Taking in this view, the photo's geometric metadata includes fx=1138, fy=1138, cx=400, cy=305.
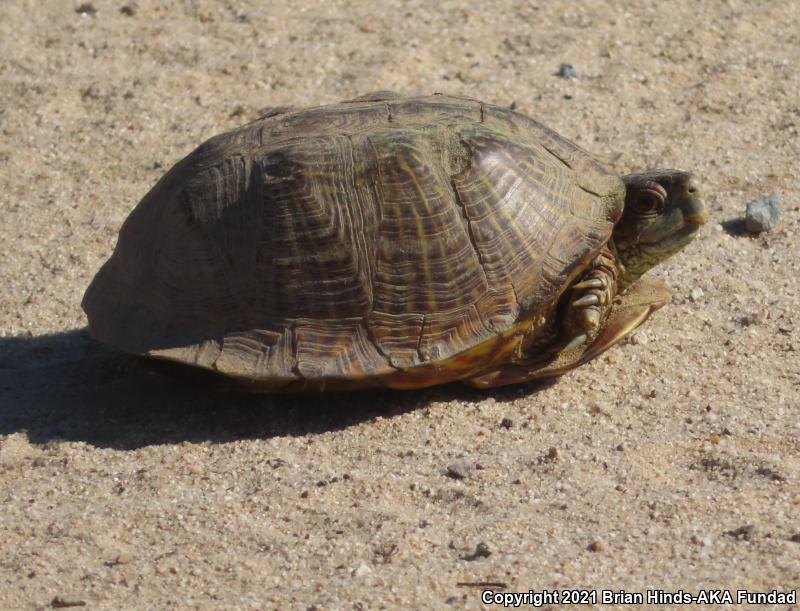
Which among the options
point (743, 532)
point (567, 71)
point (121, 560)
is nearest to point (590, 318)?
point (743, 532)

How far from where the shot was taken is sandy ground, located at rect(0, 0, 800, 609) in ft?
13.6

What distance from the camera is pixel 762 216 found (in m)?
6.46

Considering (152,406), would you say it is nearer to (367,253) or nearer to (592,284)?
(367,253)

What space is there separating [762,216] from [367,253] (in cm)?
263

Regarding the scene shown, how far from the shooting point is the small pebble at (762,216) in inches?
255

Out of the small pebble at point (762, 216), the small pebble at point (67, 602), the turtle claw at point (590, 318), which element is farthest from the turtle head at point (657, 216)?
the small pebble at point (67, 602)

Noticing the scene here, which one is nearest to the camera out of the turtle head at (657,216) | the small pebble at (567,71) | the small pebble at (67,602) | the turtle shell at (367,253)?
the small pebble at (67,602)

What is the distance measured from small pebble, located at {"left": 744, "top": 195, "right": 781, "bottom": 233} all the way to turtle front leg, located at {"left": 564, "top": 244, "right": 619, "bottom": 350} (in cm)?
148

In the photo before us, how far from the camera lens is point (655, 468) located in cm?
466

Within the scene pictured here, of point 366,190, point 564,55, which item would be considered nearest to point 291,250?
point 366,190

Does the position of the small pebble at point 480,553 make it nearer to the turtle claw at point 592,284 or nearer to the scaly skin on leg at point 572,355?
the scaly skin on leg at point 572,355

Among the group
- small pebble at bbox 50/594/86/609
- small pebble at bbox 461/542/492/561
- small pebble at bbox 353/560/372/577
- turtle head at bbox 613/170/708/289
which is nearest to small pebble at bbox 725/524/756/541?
small pebble at bbox 461/542/492/561

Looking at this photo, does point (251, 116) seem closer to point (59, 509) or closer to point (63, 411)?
point (63, 411)

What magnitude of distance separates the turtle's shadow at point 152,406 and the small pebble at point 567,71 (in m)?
3.48
